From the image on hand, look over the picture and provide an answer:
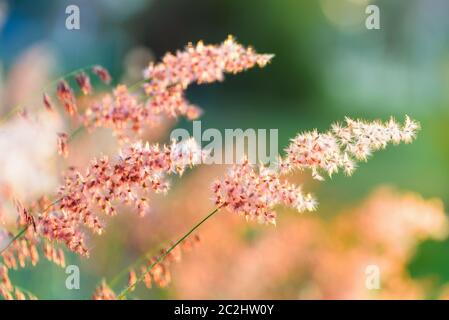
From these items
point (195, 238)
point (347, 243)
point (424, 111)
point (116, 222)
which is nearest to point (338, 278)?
point (347, 243)

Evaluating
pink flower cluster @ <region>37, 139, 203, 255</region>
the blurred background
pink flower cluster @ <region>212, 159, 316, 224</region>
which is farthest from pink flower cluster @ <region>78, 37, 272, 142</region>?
the blurred background

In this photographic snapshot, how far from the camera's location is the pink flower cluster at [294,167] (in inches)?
73.4

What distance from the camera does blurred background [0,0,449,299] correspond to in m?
3.65

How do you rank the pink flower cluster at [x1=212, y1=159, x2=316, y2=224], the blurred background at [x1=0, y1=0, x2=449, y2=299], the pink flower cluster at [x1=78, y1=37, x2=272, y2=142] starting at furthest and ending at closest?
1. the blurred background at [x1=0, y1=0, x2=449, y2=299]
2. the pink flower cluster at [x1=78, y1=37, x2=272, y2=142]
3. the pink flower cluster at [x1=212, y1=159, x2=316, y2=224]

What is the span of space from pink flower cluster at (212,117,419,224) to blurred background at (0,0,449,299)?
26.7 inches

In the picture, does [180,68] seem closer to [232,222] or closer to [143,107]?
[143,107]

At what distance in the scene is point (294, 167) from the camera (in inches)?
75.1

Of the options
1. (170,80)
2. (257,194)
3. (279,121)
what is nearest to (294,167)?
(257,194)

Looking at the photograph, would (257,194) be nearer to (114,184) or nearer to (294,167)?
(294,167)

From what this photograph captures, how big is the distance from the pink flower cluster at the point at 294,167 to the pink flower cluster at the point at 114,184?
116 millimetres

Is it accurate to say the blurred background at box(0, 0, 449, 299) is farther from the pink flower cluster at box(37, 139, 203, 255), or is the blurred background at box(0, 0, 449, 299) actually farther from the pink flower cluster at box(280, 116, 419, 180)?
the pink flower cluster at box(280, 116, 419, 180)

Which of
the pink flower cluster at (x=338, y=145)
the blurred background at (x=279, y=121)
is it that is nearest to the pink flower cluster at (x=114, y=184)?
the pink flower cluster at (x=338, y=145)

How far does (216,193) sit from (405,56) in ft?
21.7

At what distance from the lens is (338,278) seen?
145 inches
